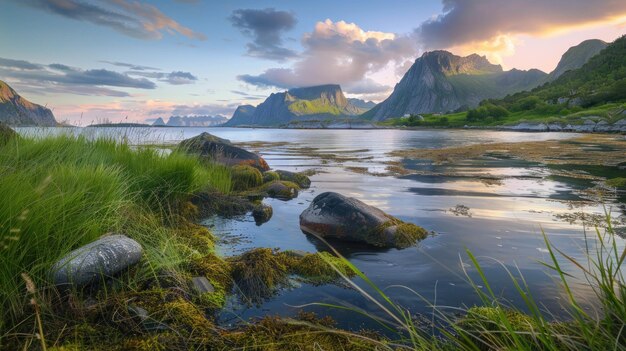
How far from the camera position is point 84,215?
4.81m

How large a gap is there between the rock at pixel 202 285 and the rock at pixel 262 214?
16.1 ft

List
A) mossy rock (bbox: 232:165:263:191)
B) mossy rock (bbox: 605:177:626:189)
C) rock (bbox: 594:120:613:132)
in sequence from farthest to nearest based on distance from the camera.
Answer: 1. rock (bbox: 594:120:613:132)
2. mossy rock (bbox: 232:165:263:191)
3. mossy rock (bbox: 605:177:626:189)

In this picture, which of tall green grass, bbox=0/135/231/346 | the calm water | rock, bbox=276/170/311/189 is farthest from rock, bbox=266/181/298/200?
tall green grass, bbox=0/135/231/346

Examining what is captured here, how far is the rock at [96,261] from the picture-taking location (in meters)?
4.02

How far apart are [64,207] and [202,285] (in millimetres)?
2003

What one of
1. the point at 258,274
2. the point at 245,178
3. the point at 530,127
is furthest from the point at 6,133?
the point at 530,127

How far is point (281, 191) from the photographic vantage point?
14.1 metres

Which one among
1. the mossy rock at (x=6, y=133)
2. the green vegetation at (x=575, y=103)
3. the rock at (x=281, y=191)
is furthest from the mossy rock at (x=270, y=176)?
the green vegetation at (x=575, y=103)

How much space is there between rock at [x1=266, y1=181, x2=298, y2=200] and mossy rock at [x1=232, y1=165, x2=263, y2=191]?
3.21 ft

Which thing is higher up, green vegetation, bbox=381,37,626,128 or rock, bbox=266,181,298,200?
green vegetation, bbox=381,37,626,128

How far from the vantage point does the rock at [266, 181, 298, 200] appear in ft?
45.8

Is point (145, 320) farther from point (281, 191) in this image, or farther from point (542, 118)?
point (542, 118)

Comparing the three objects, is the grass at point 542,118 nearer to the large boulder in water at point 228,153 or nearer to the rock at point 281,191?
the large boulder in water at point 228,153

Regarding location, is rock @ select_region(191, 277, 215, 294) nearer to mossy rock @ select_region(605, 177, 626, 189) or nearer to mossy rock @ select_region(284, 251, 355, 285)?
mossy rock @ select_region(284, 251, 355, 285)
